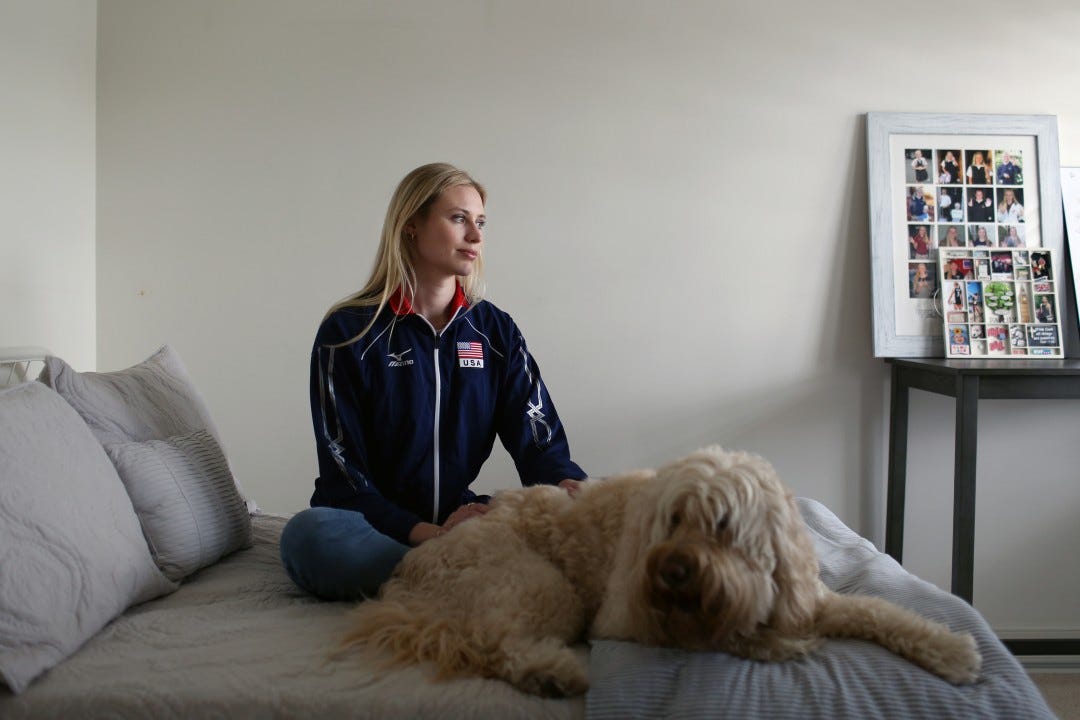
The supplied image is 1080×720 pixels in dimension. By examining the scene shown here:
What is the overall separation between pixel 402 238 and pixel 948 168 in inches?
86.5

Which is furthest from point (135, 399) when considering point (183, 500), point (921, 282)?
point (921, 282)

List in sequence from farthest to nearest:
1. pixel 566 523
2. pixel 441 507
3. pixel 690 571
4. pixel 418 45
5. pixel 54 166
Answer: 1. pixel 418 45
2. pixel 54 166
3. pixel 441 507
4. pixel 566 523
5. pixel 690 571

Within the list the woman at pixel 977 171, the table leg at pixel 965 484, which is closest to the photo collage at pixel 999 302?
the woman at pixel 977 171

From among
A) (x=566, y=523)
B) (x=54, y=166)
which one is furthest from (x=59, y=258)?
(x=566, y=523)

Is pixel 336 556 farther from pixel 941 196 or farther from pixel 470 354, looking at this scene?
pixel 941 196

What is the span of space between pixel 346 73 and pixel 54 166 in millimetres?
1083

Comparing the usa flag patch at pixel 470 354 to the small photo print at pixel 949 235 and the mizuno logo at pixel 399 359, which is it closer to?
the mizuno logo at pixel 399 359

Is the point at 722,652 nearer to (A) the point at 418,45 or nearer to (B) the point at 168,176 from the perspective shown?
(A) the point at 418,45

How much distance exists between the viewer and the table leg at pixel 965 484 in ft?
9.14

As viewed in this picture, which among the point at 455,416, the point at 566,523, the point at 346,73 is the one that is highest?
the point at 346,73

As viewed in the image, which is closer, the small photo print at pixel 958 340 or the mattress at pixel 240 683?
the mattress at pixel 240 683

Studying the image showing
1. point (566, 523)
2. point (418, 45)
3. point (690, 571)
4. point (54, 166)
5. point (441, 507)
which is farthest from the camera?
point (418, 45)

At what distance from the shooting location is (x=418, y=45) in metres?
3.29

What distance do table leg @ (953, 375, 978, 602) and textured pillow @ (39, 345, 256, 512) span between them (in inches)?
87.8
